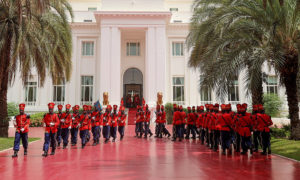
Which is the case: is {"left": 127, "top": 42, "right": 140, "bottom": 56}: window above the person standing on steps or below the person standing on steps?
above

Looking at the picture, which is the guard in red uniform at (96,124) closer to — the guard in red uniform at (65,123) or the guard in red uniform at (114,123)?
the guard in red uniform at (114,123)

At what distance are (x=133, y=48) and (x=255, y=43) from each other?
18.5 meters

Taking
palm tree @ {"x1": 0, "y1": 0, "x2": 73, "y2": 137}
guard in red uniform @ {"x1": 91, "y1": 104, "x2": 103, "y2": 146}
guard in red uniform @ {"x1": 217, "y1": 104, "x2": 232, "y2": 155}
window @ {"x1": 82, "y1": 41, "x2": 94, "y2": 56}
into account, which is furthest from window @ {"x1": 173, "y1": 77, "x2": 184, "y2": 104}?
guard in red uniform @ {"x1": 217, "y1": 104, "x2": 232, "y2": 155}

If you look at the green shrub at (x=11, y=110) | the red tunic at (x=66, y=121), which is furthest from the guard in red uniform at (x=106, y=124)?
the green shrub at (x=11, y=110)

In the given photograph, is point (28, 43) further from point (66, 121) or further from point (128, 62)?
point (128, 62)

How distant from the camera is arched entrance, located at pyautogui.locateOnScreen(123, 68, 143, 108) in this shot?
2684 centimetres

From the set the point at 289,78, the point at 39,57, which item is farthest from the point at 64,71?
the point at 289,78

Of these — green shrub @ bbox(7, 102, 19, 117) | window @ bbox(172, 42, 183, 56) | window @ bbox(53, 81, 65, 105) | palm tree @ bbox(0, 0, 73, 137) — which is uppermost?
window @ bbox(172, 42, 183, 56)

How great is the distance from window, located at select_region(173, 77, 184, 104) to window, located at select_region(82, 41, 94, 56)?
33.4ft

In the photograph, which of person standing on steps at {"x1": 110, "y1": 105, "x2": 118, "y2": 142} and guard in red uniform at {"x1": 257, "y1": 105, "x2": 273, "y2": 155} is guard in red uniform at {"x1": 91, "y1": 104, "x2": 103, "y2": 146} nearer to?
person standing on steps at {"x1": 110, "y1": 105, "x2": 118, "y2": 142}

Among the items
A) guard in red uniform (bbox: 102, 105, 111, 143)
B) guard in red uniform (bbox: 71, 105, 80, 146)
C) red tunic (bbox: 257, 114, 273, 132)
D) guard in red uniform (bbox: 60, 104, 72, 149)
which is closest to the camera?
red tunic (bbox: 257, 114, 273, 132)

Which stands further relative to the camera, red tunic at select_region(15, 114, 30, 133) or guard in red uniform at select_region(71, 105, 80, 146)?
guard in red uniform at select_region(71, 105, 80, 146)

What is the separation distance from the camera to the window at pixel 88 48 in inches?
1053

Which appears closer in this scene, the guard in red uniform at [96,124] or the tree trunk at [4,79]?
the guard in red uniform at [96,124]
